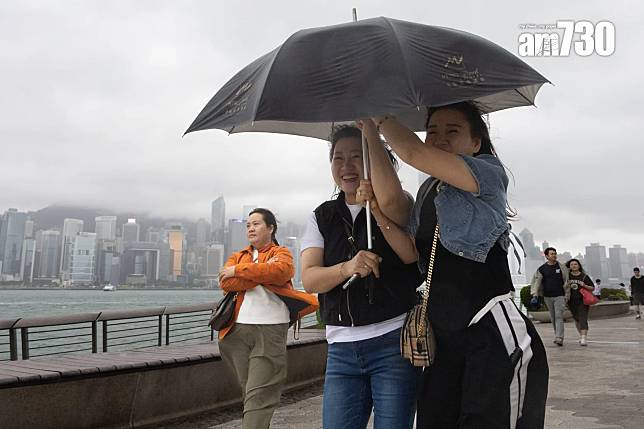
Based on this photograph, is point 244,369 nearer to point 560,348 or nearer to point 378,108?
point 378,108

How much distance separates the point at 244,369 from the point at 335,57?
8.45ft

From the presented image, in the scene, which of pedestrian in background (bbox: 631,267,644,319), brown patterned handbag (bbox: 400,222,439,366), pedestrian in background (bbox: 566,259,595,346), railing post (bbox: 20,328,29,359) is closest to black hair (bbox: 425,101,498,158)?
brown patterned handbag (bbox: 400,222,439,366)

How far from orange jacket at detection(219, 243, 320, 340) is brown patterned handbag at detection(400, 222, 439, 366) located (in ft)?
6.76

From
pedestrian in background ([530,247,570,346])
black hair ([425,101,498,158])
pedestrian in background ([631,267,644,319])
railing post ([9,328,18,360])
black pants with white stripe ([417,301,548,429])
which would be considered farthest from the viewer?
pedestrian in background ([631,267,644,319])

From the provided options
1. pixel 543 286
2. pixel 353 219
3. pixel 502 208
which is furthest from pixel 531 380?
pixel 543 286

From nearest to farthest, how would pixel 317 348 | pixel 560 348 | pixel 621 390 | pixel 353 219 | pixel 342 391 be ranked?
pixel 342 391
pixel 353 219
pixel 621 390
pixel 317 348
pixel 560 348

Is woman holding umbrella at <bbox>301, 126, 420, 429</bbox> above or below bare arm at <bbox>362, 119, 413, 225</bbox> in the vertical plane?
below

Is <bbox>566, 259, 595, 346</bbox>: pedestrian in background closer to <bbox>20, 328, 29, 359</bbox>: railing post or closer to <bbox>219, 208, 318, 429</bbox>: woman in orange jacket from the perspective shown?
<bbox>219, 208, 318, 429</bbox>: woman in orange jacket

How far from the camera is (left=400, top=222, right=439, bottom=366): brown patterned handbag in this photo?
6.03 feet

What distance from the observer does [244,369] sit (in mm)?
3855

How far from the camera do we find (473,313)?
5.85 ft

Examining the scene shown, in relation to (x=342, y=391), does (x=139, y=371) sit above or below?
below

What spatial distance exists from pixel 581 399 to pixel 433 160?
496 centimetres

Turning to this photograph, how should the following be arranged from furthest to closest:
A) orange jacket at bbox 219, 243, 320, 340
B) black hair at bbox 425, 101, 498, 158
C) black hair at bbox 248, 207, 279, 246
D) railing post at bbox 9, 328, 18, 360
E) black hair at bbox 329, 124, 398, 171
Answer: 1. railing post at bbox 9, 328, 18, 360
2. black hair at bbox 248, 207, 279, 246
3. orange jacket at bbox 219, 243, 320, 340
4. black hair at bbox 329, 124, 398, 171
5. black hair at bbox 425, 101, 498, 158
